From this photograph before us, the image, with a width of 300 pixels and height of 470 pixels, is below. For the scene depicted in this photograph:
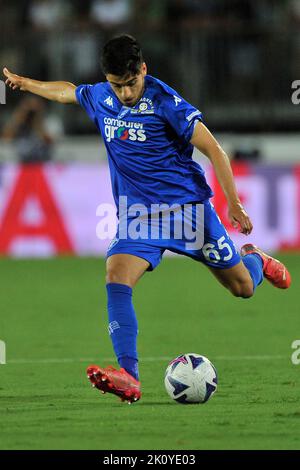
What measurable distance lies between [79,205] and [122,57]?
9472 mm

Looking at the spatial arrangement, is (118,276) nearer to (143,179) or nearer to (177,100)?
(143,179)

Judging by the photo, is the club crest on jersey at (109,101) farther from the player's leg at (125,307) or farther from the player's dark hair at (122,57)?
the player's leg at (125,307)

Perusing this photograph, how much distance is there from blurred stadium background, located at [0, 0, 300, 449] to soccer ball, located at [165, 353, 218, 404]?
10 centimetres

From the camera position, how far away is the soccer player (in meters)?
7.03

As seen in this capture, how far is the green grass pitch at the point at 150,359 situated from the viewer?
619cm

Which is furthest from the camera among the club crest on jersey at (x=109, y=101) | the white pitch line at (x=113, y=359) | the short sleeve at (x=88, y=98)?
the white pitch line at (x=113, y=359)

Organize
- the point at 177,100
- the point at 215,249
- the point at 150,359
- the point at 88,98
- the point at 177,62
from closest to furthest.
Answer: the point at 177,100 < the point at 215,249 < the point at 88,98 < the point at 150,359 < the point at 177,62

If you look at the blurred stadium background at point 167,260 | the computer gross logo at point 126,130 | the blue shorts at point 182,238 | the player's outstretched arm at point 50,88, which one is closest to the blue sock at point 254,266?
the blue shorts at point 182,238

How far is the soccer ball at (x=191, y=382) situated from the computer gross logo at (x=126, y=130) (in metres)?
1.40

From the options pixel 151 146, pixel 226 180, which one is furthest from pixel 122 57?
pixel 226 180

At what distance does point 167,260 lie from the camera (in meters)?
17.0

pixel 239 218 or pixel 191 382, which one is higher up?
pixel 239 218

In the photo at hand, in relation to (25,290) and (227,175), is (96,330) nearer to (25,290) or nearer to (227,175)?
(25,290)
